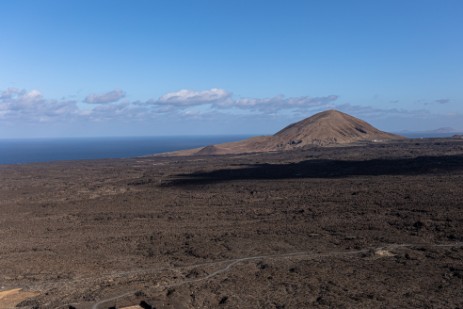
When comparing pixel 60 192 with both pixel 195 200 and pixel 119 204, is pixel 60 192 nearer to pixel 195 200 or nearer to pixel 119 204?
pixel 119 204

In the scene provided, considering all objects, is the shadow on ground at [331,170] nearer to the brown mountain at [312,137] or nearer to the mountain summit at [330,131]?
the brown mountain at [312,137]

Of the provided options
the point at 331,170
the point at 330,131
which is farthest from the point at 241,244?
the point at 330,131

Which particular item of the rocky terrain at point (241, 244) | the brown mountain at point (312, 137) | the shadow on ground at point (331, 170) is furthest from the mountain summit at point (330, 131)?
the rocky terrain at point (241, 244)

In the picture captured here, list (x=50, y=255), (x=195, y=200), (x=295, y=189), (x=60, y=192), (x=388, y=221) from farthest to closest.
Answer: (x=60, y=192) < (x=295, y=189) < (x=195, y=200) < (x=388, y=221) < (x=50, y=255)

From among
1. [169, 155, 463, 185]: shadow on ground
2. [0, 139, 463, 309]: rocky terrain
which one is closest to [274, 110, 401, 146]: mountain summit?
[169, 155, 463, 185]: shadow on ground

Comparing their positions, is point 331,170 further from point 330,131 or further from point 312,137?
point 330,131

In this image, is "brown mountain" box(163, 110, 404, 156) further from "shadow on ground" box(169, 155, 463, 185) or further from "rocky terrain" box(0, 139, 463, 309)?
"rocky terrain" box(0, 139, 463, 309)

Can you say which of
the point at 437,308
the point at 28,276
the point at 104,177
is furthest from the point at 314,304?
the point at 104,177
